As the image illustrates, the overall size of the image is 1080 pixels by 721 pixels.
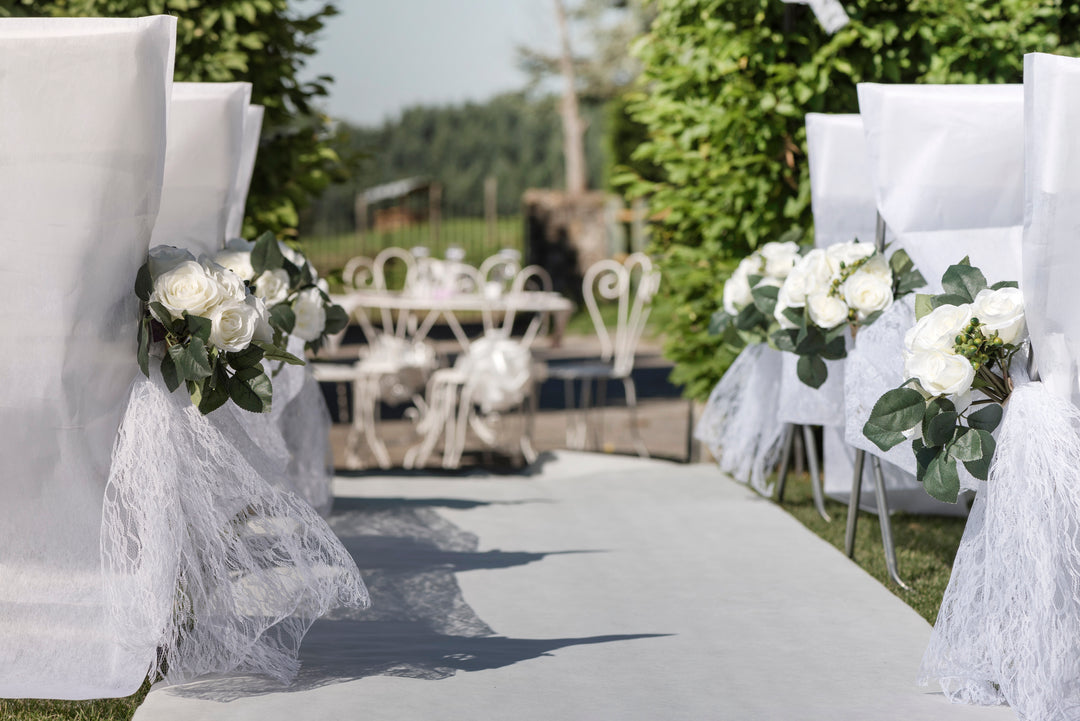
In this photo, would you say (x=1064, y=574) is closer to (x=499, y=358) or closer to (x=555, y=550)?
(x=555, y=550)

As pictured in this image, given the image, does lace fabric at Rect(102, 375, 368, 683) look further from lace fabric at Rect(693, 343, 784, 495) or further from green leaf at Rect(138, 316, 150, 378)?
lace fabric at Rect(693, 343, 784, 495)

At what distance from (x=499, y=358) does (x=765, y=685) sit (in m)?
2.98

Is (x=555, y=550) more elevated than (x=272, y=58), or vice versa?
(x=272, y=58)

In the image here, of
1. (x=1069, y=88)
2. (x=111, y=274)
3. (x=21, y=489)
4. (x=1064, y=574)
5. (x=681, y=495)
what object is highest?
(x=1069, y=88)

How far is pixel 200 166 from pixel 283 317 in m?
0.46

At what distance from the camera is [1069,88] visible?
5.85 feet

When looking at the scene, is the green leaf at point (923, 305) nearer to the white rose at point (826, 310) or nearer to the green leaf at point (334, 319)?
the white rose at point (826, 310)

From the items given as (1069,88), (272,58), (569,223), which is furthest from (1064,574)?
(569,223)

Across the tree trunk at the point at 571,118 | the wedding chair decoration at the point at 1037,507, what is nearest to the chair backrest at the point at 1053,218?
the wedding chair decoration at the point at 1037,507

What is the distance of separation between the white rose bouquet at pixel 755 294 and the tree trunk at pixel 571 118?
13.1 metres

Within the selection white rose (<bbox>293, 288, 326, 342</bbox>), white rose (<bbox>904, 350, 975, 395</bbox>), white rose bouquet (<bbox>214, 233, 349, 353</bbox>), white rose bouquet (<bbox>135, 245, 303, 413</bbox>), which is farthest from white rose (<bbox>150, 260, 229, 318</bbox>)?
white rose (<bbox>904, 350, 975, 395</bbox>)

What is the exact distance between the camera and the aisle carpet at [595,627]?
1904mm

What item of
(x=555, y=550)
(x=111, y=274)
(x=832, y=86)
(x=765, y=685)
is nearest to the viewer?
(x=111, y=274)

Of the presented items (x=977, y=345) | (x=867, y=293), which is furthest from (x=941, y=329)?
(x=867, y=293)
